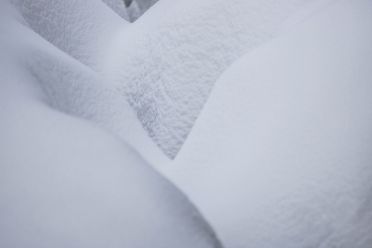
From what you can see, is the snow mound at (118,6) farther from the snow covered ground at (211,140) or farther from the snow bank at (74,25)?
the snow covered ground at (211,140)

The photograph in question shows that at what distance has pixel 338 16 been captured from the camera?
16.6 inches

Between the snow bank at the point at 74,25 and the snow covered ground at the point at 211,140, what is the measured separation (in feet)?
0.12

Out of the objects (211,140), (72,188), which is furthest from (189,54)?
(72,188)

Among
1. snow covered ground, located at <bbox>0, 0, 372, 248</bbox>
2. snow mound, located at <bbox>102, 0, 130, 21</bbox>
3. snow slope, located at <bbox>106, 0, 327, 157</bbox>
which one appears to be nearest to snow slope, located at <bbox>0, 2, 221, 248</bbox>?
snow covered ground, located at <bbox>0, 0, 372, 248</bbox>

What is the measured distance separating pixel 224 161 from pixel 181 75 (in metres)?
0.16

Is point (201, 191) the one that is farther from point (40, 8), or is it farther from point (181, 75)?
point (40, 8)

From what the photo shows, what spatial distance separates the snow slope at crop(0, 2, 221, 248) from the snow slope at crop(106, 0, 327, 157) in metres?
0.14

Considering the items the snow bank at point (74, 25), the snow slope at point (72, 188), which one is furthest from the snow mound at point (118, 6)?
the snow slope at point (72, 188)

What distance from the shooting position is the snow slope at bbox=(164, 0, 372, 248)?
339 millimetres

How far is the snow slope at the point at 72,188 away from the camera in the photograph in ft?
0.96

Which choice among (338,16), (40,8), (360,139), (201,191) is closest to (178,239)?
(201,191)

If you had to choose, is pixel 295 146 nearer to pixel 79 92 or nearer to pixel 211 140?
pixel 211 140

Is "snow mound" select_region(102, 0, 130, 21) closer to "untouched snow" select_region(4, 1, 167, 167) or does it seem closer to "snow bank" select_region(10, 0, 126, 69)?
"snow bank" select_region(10, 0, 126, 69)

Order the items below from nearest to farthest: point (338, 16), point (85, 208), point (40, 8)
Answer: point (85, 208) < point (338, 16) < point (40, 8)
